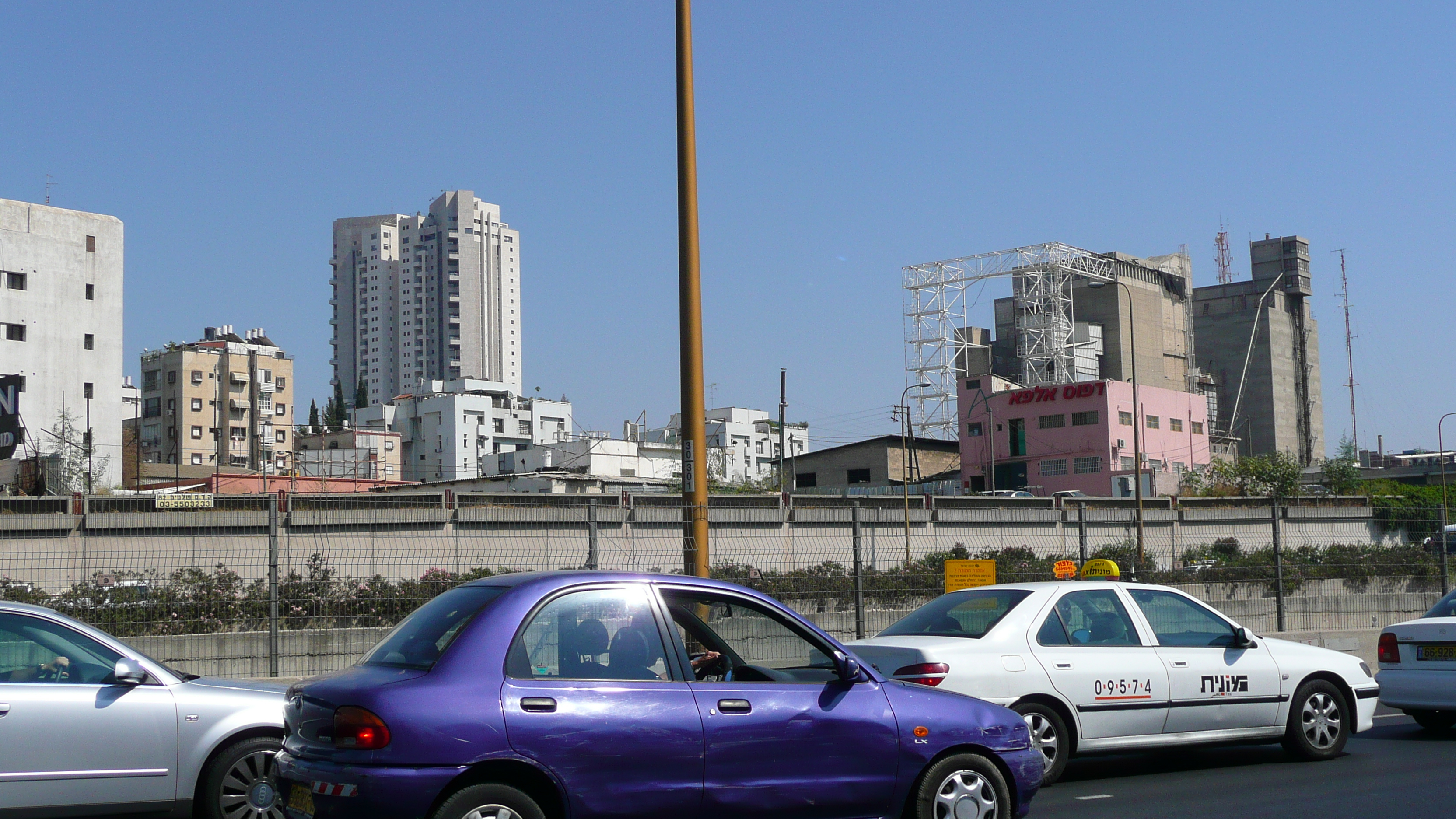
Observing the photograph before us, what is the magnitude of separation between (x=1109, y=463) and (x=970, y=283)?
27714 mm

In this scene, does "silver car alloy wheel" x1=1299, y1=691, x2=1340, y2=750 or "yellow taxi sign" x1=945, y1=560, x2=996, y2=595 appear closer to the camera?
"silver car alloy wheel" x1=1299, y1=691, x2=1340, y2=750

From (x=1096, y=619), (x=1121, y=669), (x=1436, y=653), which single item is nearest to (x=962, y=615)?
(x=1096, y=619)

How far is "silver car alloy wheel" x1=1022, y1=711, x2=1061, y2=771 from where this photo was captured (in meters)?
9.50

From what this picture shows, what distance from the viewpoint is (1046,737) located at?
9.57 m

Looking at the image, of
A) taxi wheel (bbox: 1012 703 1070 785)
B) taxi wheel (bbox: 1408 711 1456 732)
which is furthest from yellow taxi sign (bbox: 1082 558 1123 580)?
taxi wheel (bbox: 1012 703 1070 785)

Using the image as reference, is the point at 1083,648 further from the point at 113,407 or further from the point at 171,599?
the point at 113,407

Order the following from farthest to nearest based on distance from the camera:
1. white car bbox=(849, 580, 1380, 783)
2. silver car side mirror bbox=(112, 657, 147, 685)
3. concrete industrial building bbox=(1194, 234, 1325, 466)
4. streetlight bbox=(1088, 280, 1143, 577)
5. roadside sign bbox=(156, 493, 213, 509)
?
concrete industrial building bbox=(1194, 234, 1325, 466) < streetlight bbox=(1088, 280, 1143, 577) < roadside sign bbox=(156, 493, 213, 509) < white car bbox=(849, 580, 1380, 783) < silver car side mirror bbox=(112, 657, 147, 685)

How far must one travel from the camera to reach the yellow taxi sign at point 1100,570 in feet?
44.4

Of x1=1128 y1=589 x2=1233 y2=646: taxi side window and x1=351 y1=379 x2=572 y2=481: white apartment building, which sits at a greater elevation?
x1=351 y1=379 x2=572 y2=481: white apartment building

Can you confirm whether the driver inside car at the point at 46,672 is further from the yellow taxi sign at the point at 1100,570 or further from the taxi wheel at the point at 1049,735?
the yellow taxi sign at the point at 1100,570

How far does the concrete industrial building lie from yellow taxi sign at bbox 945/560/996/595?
109996mm

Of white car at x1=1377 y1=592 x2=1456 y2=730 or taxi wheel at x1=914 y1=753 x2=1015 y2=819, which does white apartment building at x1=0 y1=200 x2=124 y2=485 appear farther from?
taxi wheel at x1=914 y1=753 x2=1015 y2=819

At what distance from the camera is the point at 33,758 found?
7.16 m

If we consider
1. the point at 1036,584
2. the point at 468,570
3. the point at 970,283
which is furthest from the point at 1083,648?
the point at 970,283
